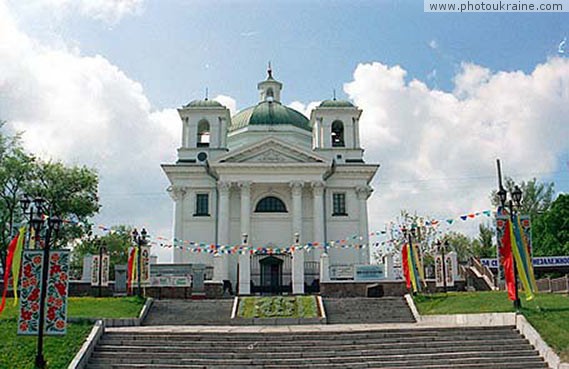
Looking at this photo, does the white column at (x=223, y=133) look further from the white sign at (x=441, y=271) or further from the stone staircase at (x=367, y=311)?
the stone staircase at (x=367, y=311)

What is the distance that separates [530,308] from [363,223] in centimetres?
2425

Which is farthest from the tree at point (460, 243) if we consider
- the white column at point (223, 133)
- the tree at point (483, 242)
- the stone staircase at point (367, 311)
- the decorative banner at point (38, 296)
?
the decorative banner at point (38, 296)

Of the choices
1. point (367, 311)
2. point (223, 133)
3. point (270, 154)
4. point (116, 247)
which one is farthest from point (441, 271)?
point (116, 247)

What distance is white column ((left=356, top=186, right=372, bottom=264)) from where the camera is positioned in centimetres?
4275

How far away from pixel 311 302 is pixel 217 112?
23998 mm

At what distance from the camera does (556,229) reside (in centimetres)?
4528

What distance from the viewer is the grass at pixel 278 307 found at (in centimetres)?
2428

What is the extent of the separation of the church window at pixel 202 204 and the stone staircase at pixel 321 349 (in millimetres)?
25163

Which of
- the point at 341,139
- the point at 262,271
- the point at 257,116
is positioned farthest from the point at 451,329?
the point at 257,116

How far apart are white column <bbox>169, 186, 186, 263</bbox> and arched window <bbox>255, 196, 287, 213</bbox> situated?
5217 millimetres

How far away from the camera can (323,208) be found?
4325cm

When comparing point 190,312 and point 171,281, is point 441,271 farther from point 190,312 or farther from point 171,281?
point 190,312

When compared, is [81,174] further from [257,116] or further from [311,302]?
[311,302]

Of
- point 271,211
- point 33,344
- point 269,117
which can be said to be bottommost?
point 33,344
